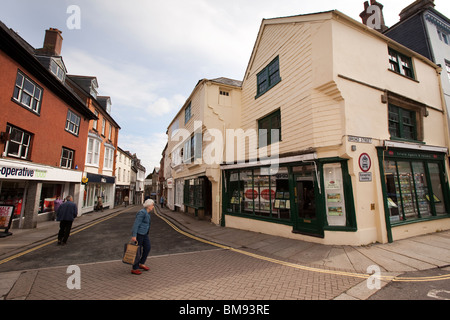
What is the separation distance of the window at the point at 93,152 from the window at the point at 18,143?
8.01m

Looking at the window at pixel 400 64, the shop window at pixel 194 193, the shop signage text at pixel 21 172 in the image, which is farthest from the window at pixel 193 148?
the window at pixel 400 64

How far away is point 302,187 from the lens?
8422mm

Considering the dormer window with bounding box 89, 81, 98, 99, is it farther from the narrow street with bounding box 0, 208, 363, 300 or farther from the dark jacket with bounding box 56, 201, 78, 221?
the narrow street with bounding box 0, 208, 363, 300

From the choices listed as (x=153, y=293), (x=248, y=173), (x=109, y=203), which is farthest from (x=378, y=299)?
(x=109, y=203)

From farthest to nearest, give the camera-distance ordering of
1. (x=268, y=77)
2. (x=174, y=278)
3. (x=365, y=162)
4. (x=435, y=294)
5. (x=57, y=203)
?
(x=57, y=203), (x=268, y=77), (x=365, y=162), (x=174, y=278), (x=435, y=294)

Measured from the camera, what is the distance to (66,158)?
15156 millimetres

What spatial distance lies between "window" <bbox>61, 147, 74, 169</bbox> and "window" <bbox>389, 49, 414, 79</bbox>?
70.1 ft

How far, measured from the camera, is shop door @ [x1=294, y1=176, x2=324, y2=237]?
25.3 ft

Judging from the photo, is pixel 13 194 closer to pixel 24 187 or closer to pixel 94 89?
pixel 24 187

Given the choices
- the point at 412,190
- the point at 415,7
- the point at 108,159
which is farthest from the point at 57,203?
the point at 415,7

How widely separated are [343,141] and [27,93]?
1624cm

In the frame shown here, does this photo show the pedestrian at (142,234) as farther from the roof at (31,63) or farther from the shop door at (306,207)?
the roof at (31,63)
